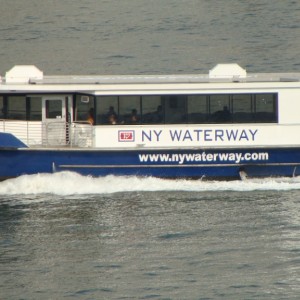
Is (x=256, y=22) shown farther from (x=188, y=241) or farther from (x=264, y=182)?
(x=188, y=241)

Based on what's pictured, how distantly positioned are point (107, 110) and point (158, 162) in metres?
2.04

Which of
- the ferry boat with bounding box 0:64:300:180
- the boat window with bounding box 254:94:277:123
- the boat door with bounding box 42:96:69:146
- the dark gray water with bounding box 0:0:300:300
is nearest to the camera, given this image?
the dark gray water with bounding box 0:0:300:300

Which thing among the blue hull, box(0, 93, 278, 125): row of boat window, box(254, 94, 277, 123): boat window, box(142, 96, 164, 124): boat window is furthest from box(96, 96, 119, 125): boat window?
box(254, 94, 277, 123): boat window

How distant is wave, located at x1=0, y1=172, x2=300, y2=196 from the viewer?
3853 centimetres

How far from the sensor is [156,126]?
39188mm

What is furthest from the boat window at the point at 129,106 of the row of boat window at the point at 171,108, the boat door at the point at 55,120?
the boat door at the point at 55,120

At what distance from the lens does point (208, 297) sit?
29.0 m

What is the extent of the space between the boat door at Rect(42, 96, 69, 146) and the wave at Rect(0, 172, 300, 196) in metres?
1.22

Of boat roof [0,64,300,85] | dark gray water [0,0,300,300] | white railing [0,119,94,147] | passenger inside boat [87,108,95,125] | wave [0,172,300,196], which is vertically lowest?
dark gray water [0,0,300,300]

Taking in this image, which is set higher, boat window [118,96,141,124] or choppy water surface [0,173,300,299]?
boat window [118,96,141,124]

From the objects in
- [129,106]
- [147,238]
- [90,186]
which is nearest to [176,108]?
[129,106]

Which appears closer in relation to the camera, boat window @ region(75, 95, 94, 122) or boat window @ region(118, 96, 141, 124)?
boat window @ region(118, 96, 141, 124)

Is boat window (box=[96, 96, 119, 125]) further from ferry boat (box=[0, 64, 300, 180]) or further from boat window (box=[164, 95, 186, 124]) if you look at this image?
boat window (box=[164, 95, 186, 124])

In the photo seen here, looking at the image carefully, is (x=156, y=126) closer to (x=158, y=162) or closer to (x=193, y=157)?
(x=158, y=162)
